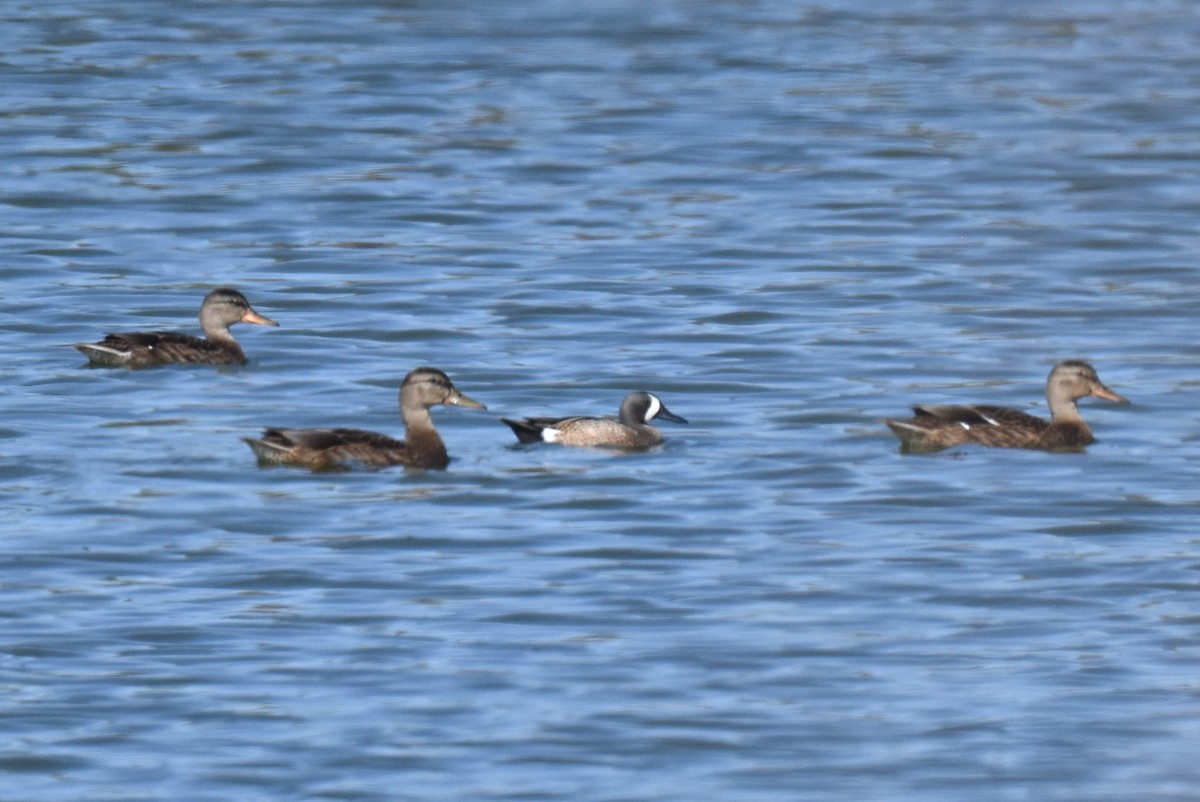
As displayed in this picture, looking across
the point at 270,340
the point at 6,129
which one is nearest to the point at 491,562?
the point at 270,340

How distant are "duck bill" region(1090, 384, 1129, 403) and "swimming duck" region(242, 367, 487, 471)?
11.0 ft

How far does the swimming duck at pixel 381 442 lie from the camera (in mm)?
14297

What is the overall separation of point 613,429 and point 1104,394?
2713mm

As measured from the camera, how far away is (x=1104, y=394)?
51.1ft

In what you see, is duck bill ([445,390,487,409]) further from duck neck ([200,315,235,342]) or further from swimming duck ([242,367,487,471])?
duck neck ([200,315,235,342])

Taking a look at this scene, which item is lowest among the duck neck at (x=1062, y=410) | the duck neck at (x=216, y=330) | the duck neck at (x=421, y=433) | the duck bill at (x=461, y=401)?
the duck neck at (x=1062, y=410)

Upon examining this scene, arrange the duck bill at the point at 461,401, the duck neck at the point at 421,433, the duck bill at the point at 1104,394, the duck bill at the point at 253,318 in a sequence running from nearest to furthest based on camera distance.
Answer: the duck neck at the point at 421,433 → the duck bill at the point at 461,401 → the duck bill at the point at 1104,394 → the duck bill at the point at 253,318

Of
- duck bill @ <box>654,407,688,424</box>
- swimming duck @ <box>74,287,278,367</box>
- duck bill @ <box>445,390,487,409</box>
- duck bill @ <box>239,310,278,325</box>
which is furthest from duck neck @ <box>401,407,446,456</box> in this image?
duck bill @ <box>239,310,278,325</box>

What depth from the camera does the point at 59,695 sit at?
10.3 metres

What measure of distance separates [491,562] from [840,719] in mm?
2793

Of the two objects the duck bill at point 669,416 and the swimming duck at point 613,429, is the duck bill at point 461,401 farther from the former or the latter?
the duck bill at point 669,416

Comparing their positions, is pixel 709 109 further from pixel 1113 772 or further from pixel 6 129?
pixel 1113 772

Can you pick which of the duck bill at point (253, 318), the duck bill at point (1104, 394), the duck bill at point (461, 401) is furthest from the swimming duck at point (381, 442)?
the duck bill at point (1104, 394)

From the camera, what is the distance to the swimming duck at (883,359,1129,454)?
14.9 meters
